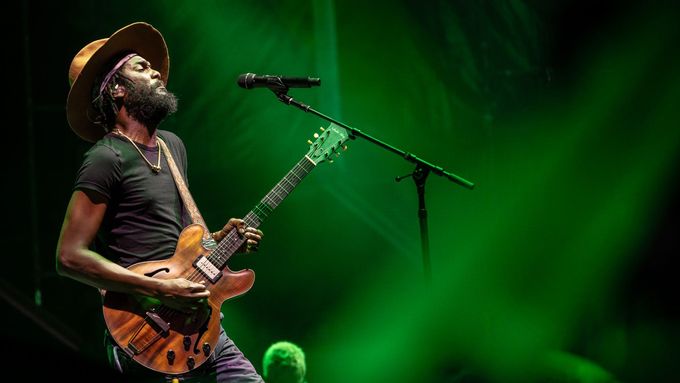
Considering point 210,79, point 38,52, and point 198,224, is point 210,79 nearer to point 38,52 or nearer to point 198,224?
point 38,52

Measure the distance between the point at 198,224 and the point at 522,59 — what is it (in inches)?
152

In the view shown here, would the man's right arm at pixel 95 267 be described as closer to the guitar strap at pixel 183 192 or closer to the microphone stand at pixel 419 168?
the guitar strap at pixel 183 192

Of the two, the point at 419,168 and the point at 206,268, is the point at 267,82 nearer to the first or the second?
the point at 419,168

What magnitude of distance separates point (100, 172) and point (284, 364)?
2008mm

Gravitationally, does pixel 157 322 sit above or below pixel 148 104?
below

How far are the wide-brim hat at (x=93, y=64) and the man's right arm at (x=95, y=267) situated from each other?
1.94 feet

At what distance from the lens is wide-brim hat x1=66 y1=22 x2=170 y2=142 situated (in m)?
3.81

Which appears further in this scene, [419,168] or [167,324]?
[419,168]

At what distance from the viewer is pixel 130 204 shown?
3598 mm

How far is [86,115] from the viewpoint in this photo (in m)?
3.93

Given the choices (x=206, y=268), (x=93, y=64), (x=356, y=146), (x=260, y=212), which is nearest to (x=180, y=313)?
(x=206, y=268)

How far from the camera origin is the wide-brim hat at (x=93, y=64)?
3811mm

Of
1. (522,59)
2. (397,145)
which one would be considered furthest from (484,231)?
(522,59)

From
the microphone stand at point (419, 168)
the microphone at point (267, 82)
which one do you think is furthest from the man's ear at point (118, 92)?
the microphone stand at point (419, 168)
